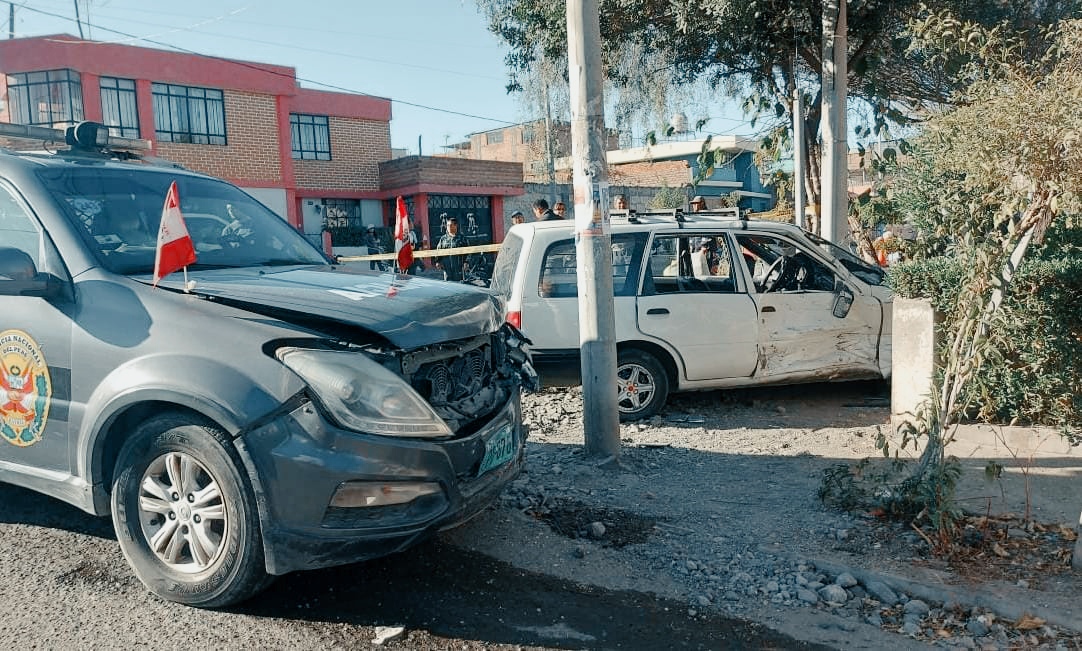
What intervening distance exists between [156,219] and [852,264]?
19.5ft

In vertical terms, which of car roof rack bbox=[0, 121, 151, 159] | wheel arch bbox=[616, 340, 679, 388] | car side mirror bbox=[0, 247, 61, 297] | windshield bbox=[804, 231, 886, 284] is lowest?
wheel arch bbox=[616, 340, 679, 388]

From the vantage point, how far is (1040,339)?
597 centimetres

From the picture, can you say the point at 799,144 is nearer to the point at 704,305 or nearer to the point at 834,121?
the point at 834,121

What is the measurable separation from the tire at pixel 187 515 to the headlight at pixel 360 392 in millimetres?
443

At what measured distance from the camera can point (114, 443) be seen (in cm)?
381

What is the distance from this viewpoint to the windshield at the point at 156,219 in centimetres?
417

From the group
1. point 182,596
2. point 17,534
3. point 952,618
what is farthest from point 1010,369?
point 17,534

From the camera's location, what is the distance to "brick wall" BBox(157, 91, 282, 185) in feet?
85.9

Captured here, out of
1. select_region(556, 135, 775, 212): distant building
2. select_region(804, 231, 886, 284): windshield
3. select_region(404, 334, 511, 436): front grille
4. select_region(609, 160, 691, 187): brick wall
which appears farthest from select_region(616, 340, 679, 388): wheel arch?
select_region(609, 160, 691, 187): brick wall

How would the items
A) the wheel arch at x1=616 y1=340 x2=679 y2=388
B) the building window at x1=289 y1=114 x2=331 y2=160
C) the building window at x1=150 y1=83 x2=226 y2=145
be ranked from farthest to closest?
the building window at x1=289 y1=114 x2=331 y2=160, the building window at x1=150 y1=83 x2=226 y2=145, the wheel arch at x1=616 y1=340 x2=679 y2=388

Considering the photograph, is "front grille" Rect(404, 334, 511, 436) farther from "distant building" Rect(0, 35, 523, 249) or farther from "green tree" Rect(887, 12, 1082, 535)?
"distant building" Rect(0, 35, 523, 249)

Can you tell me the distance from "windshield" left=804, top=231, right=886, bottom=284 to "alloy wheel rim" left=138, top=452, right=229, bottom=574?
5.70 m

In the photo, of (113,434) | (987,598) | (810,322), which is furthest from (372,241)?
(987,598)

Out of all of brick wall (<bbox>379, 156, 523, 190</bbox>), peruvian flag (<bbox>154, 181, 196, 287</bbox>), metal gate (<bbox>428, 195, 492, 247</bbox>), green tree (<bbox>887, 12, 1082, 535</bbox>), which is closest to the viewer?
peruvian flag (<bbox>154, 181, 196, 287</bbox>)
